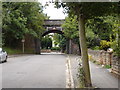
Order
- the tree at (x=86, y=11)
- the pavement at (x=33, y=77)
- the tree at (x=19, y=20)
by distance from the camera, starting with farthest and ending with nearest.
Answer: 1. the tree at (x=19, y=20)
2. the pavement at (x=33, y=77)
3. the tree at (x=86, y=11)

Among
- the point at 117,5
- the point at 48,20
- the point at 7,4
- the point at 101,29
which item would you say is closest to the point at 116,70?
the point at 101,29

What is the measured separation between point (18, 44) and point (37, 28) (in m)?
5.32

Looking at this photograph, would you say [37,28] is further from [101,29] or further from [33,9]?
[101,29]

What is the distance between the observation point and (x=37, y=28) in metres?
47.8

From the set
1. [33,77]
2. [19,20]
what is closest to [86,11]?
[33,77]

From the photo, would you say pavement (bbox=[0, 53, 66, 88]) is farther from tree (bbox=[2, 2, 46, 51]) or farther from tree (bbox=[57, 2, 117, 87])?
tree (bbox=[2, 2, 46, 51])

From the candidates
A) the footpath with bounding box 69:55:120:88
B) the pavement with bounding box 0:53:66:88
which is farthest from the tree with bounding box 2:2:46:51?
the footpath with bounding box 69:55:120:88

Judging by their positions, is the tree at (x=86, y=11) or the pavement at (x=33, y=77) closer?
the tree at (x=86, y=11)

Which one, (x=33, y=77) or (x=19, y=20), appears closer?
(x=33, y=77)

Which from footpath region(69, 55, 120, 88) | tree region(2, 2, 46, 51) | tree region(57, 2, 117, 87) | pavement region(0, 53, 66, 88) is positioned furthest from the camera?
tree region(2, 2, 46, 51)

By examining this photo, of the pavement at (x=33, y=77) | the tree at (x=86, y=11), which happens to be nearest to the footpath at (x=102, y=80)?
the pavement at (x=33, y=77)

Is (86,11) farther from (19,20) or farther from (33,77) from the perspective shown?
(19,20)

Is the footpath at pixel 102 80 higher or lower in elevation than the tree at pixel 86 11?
lower

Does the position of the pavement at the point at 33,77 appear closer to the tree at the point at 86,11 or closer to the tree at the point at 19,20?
the tree at the point at 86,11
